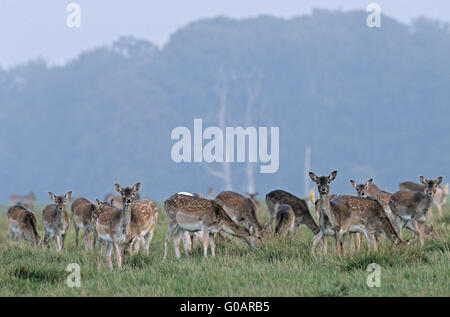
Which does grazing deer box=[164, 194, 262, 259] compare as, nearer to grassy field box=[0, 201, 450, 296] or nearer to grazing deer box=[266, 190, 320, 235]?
grassy field box=[0, 201, 450, 296]

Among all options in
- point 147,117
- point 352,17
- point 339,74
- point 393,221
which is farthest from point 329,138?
point 393,221

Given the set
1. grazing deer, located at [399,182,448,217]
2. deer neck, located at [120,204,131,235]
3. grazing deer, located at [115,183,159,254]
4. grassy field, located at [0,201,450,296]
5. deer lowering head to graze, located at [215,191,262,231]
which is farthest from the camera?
grazing deer, located at [399,182,448,217]

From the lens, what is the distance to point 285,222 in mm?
14336

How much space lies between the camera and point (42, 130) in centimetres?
8100

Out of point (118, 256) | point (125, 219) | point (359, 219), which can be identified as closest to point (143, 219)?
point (125, 219)

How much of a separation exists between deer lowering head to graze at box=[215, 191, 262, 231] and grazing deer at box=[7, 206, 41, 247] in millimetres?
3483

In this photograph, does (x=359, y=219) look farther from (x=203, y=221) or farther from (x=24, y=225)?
(x=24, y=225)

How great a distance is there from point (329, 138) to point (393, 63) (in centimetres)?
1270

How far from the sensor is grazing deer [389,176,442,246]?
45.1 feet

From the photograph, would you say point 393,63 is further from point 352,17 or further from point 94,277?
point 94,277

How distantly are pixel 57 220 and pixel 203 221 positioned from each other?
2856 mm

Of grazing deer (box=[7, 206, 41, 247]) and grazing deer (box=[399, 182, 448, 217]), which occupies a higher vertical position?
grazing deer (box=[399, 182, 448, 217])

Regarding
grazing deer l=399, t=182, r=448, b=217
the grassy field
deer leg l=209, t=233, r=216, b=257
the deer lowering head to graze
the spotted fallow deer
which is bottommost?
the grassy field

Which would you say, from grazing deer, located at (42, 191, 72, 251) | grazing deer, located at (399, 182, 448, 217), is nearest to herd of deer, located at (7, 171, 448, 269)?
grazing deer, located at (42, 191, 72, 251)
